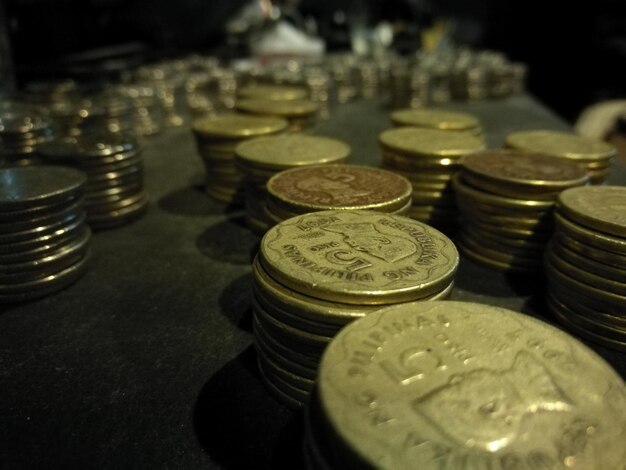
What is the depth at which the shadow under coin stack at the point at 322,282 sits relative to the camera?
103cm

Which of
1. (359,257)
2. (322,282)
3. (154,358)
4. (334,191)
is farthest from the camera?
(334,191)

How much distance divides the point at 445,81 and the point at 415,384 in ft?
16.2

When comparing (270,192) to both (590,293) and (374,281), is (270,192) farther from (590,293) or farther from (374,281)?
(590,293)

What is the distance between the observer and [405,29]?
780cm

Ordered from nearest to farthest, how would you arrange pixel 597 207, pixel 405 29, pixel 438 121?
1. pixel 597 207
2. pixel 438 121
3. pixel 405 29

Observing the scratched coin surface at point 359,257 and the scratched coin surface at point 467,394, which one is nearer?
the scratched coin surface at point 467,394

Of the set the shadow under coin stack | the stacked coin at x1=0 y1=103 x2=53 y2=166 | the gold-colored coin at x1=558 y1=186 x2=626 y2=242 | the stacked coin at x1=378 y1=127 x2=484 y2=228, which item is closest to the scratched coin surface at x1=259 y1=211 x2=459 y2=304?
the shadow under coin stack

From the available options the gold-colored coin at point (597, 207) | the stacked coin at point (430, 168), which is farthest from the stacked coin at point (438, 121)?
the gold-colored coin at point (597, 207)

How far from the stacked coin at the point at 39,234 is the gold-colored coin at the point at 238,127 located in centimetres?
72

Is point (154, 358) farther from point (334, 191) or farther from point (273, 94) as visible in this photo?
point (273, 94)

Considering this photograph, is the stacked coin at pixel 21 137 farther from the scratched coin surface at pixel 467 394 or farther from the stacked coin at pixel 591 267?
the stacked coin at pixel 591 267

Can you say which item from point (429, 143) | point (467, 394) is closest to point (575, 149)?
point (429, 143)

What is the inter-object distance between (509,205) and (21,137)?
76.2 inches

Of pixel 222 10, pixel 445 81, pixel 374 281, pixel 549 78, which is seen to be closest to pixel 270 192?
Answer: pixel 374 281
